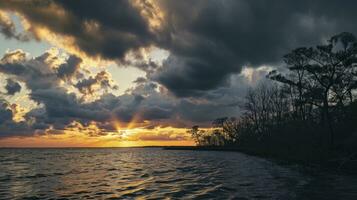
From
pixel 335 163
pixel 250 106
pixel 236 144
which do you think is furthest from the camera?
pixel 236 144

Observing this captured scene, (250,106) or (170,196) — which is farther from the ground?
(250,106)

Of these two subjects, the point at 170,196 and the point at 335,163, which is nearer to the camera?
the point at 170,196

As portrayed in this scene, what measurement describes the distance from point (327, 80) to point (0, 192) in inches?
1581

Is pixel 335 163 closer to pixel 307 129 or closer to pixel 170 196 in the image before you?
pixel 170 196

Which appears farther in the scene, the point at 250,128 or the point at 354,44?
the point at 250,128

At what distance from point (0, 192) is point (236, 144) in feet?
360

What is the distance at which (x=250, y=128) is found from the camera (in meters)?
105

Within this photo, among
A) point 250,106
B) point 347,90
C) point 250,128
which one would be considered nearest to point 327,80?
point 347,90

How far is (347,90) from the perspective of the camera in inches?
1836

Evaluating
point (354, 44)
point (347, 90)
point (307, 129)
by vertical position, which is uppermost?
point (354, 44)

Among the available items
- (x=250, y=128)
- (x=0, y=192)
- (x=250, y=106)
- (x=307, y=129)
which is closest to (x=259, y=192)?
→ (x=0, y=192)

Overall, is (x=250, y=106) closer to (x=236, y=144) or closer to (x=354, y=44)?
(x=236, y=144)

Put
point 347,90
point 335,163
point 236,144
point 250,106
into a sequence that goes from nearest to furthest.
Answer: point 335,163 → point 347,90 → point 250,106 → point 236,144

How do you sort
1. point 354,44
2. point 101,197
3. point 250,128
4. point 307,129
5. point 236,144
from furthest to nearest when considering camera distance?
point 236,144 → point 250,128 → point 307,129 → point 354,44 → point 101,197
